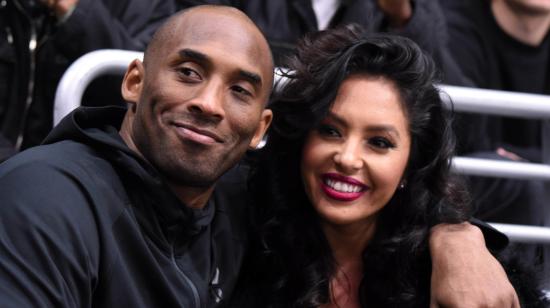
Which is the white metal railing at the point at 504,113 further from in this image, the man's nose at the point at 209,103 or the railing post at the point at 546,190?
the man's nose at the point at 209,103

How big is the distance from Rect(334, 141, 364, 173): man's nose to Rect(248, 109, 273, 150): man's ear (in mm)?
202

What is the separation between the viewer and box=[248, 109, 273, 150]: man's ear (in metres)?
2.34

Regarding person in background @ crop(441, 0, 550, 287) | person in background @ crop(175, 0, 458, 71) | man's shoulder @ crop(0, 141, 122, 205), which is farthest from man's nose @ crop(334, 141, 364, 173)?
person in background @ crop(441, 0, 550, 287)

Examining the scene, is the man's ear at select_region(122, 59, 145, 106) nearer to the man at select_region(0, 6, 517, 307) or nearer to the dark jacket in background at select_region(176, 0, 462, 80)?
the man at select_region(0, 6, 517, 307)

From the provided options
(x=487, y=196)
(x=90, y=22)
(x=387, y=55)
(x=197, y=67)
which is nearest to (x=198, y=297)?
(x=197, y=67)

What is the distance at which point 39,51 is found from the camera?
9.93ft

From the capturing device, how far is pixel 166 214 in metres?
2.09

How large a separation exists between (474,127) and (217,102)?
1.72 m

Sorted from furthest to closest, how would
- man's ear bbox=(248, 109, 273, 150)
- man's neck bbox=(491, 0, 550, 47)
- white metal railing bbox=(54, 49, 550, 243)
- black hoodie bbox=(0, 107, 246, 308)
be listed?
man's neck bbox=(491, 0, 550, 47) → white metal railing bbox=(54, 49, 550, 243) → man's ear bbox=(248, 109, 273, 150) → black hoodie bbox=(0, 107, 246, 308)

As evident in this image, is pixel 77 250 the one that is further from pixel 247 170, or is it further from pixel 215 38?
pixel 247 170

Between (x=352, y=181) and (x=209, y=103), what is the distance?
495mm

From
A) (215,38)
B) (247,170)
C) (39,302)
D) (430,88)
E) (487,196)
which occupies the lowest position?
(487,196)

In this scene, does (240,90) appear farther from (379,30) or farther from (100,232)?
(379,30)

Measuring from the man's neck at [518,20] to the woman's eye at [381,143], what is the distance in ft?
5.69
